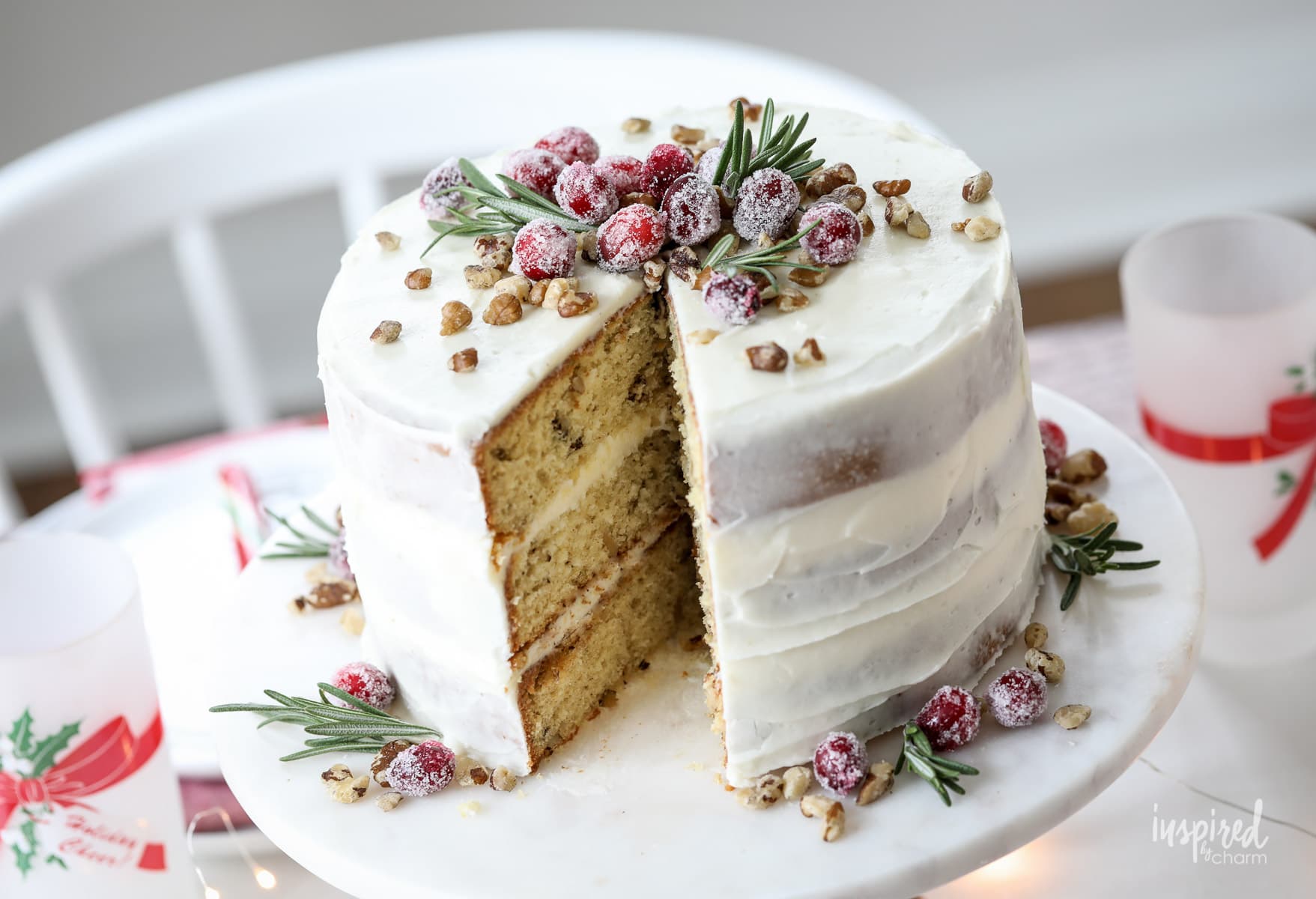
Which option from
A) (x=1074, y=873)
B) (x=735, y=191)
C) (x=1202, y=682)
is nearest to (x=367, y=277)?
(x=735, y=191)

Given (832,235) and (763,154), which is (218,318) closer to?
(763,154)

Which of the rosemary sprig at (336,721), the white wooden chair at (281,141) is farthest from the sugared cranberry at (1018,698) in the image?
the white wooden chair at (281,141)

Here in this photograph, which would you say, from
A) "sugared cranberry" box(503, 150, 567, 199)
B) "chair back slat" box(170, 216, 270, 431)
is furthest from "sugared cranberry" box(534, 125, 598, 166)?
"chair back slat" box(170, 216, 270, 431)

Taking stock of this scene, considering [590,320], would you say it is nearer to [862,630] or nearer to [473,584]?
[473,584]

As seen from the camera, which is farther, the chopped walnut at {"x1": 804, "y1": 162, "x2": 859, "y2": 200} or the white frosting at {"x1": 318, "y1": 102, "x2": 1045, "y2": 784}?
the chopped walnut at {"x1": 804, "y1": 162, "x2": 859, "y2": 200}

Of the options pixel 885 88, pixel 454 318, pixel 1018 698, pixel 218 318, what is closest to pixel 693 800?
pixel 1018 698

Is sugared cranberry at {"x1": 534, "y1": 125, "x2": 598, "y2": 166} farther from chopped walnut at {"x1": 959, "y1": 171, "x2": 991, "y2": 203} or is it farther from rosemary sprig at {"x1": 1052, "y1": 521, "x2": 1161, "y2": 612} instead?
rosemary sprig at {"x1": 1052, "y1": 521, "x2": 1161, "y2": 612}
